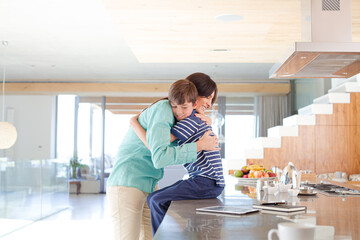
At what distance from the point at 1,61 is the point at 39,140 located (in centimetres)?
271

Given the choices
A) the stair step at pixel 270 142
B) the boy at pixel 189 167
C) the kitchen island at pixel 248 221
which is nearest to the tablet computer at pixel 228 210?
the kitchen island at pixel 248 221

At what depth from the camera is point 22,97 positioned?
34.3 ft

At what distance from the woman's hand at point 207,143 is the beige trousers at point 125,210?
1.34ft

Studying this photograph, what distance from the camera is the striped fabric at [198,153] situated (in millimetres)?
1913

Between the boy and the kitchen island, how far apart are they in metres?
0.05

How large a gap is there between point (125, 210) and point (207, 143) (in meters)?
0.52

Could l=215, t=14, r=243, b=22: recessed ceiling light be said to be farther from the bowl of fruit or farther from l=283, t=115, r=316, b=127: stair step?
l=283, t=115, r=316, b=127: stair step

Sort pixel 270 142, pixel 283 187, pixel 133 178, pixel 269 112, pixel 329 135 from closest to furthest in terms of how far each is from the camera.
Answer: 1. pixel 133 178
2. pixel 283 187
3. pixel 329 135
4. pixel 270 142
5. pixel 269 112

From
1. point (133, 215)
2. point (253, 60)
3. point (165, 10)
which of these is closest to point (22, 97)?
point (253, 60)

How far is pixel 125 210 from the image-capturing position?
6.79ft

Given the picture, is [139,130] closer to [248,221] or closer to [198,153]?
[198,153]

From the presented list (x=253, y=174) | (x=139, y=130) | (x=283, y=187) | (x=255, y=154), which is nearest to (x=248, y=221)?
(x=139, y=130)

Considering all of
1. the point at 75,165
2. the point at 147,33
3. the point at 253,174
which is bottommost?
the point at 75,165

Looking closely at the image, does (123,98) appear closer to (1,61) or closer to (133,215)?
(1,61)
